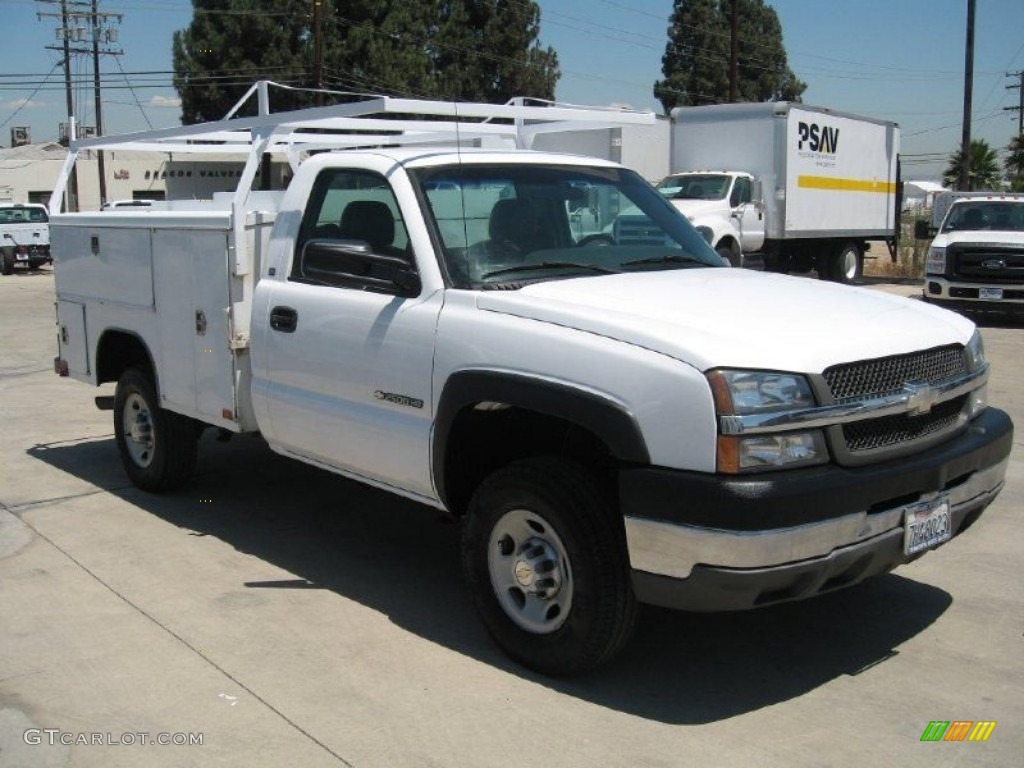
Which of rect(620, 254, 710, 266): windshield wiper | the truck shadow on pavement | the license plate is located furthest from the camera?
rect(620, 254, 710, 266): windshield wiper

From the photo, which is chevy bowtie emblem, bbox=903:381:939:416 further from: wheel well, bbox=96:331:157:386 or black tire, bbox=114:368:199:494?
wheel well, bbox=96:331:157:386

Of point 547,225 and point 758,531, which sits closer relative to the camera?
point 758,531

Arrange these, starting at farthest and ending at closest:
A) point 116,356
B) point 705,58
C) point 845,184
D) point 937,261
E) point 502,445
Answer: point 705,58, point 845,184, point 937,261, point 116,356, point 502,445

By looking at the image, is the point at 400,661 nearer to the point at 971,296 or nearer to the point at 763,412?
the point at 763,412

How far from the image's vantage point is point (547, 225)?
5.17 meters

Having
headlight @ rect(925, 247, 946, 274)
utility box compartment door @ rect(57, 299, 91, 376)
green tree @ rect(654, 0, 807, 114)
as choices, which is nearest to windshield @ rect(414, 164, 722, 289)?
utility box compartment door @ rect(57, 299, 91, 376)

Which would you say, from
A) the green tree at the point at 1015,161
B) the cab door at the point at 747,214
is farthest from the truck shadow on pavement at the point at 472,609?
the green tree at the point at 1015,161

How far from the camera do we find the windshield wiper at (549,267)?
4.78 m

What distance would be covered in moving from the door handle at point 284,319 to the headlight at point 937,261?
514 inches

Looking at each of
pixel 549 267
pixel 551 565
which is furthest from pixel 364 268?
pixel 551 565

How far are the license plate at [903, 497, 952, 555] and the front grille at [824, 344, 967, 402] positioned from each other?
17.7 inches

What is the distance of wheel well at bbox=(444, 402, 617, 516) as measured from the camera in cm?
431

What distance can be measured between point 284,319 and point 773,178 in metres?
16.3

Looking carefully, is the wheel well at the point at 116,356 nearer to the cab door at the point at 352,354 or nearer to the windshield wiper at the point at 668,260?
the cab door at the point at 352,354
